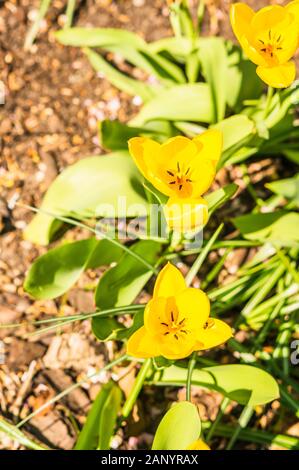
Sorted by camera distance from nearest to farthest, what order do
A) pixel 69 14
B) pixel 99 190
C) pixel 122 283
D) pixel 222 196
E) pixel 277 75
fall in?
pixel 277 75, pixel 222 196, pixel 122 283, pixel 99 190, pixel 69 14

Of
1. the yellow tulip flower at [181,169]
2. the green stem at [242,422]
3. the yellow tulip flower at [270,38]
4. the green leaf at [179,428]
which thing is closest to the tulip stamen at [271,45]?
the yellow tulip flower at [270,38]

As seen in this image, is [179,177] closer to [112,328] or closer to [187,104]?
[112,328]

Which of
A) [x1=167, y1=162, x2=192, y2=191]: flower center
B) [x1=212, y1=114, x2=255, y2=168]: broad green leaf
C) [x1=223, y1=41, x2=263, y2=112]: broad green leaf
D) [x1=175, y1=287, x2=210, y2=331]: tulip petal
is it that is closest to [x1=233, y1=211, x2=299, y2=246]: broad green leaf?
[x1=212, y1=114, x2=255, y2=168]: broad green leaf

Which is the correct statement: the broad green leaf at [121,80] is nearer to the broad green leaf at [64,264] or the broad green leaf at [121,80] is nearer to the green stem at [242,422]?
the broad green leaf at [64,264]

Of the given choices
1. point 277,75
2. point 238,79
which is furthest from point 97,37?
point 277,75

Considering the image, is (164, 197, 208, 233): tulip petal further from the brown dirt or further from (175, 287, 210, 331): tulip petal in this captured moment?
the brown dirt
